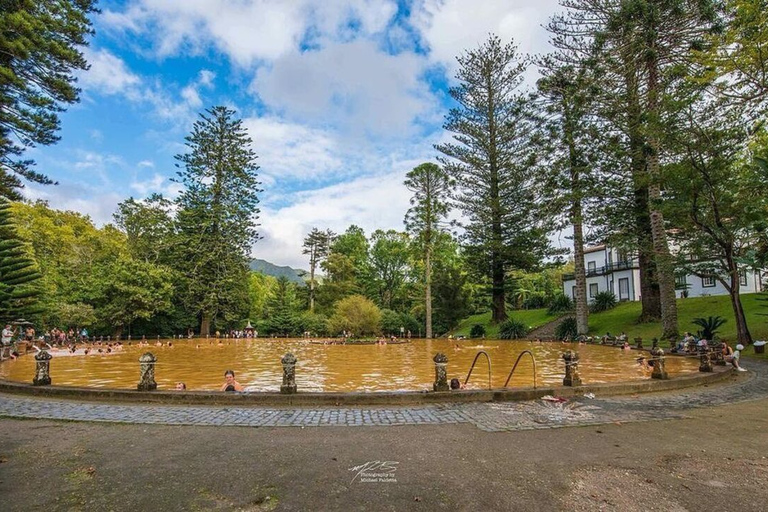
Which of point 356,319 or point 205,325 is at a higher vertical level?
point 356,319

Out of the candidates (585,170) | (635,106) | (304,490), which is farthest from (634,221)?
(304,490)

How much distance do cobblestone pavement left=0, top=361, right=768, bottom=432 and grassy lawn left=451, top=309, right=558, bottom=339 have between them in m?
23.4

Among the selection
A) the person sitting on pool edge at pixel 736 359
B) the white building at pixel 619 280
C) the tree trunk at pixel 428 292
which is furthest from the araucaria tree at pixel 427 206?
the person sitting on pool edge at pixel 736 359

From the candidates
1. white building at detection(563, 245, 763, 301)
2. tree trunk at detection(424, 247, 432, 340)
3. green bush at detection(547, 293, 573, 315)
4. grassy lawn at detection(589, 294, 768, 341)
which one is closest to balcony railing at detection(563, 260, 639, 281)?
white building at detection(563, 245, 763, 301)

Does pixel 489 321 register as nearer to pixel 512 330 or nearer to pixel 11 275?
pixel 512 330

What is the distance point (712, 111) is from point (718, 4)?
16.6ft


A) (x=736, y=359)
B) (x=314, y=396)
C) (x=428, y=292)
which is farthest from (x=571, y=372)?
(x=428, y=292)

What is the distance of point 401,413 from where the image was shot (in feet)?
22.0

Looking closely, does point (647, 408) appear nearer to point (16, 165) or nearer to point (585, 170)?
point (585, 170)

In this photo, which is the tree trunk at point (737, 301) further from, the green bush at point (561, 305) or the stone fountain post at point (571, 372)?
the green bush at point (561, 305)

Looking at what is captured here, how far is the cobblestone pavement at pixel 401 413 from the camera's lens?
614 cm

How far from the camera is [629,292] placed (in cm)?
3669

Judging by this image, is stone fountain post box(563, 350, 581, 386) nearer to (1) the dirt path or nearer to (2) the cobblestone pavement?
(2) the cobblestone pavement
